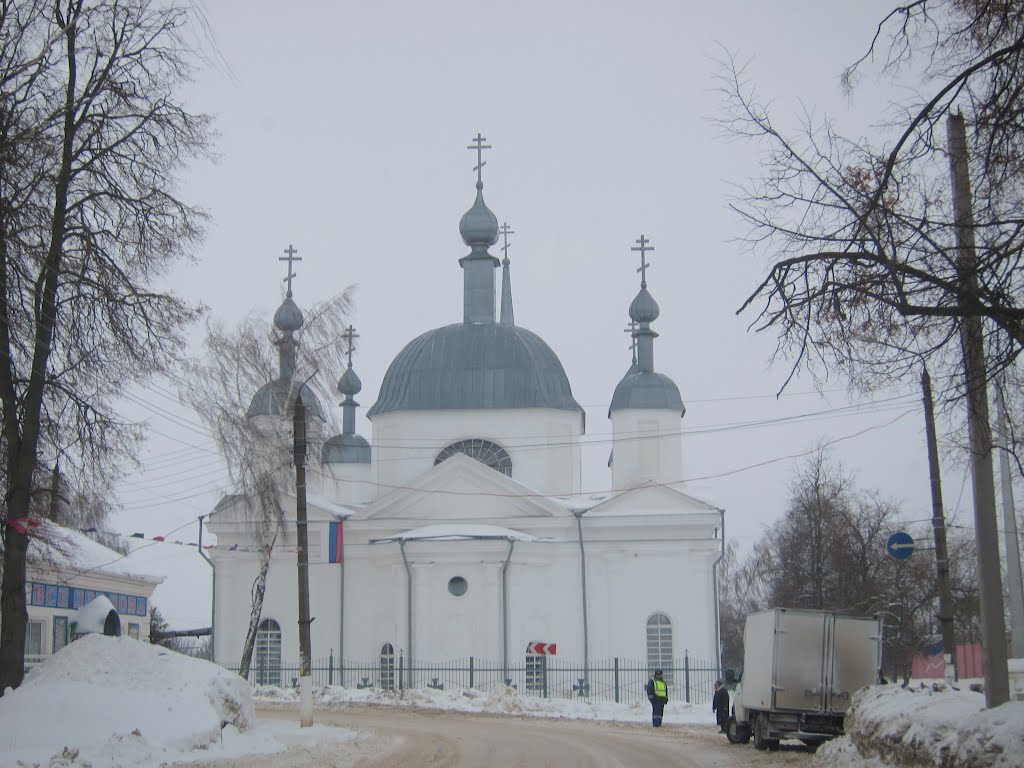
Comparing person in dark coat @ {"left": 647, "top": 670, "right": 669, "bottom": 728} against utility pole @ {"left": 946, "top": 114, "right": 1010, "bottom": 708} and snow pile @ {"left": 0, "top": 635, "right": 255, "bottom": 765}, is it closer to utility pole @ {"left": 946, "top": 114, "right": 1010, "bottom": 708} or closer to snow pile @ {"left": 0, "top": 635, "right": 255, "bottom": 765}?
snow pile @ {"left": 0, "top": 635, "right": 255, "bottom": 765}

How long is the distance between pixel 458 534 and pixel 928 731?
26187mm

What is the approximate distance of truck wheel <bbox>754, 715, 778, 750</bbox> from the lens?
18.4 m

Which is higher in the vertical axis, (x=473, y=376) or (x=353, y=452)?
(x=473, y=376)

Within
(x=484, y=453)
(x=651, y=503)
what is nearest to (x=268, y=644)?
(x=484, y=453)

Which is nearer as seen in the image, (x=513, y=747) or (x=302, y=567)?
(x=513, y=747)

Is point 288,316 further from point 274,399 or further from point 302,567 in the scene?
point 302,567

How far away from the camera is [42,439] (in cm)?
1656

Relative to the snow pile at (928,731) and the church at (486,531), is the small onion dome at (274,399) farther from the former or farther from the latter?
the snow pile at (928,731)

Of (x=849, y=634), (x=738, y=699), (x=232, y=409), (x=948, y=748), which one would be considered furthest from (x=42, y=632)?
(x=948, y=748)

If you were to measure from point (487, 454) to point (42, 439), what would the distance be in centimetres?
2605

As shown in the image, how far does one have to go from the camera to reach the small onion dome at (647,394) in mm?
42312

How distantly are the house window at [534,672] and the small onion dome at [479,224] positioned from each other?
14.8 metres

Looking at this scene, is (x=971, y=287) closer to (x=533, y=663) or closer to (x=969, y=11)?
(x=969, y=11)

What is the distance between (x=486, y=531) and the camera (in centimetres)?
3762
